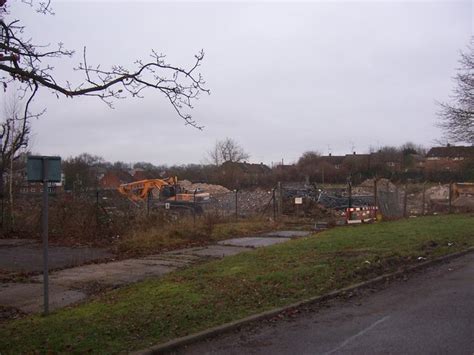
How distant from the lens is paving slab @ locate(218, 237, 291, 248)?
1791 cm

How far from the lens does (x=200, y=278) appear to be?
10797 mm

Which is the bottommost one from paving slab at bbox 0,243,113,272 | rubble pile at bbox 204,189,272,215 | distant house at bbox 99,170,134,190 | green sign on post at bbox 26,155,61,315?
paving slab at bbox 0,243,113,272

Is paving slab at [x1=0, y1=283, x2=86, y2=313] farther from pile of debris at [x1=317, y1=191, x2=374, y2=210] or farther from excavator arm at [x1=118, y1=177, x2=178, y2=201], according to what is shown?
pile of debris at [x1=317, y1=191, x2=374, y2=210]

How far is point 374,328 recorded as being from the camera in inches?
279

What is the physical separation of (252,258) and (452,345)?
7548 millimetres

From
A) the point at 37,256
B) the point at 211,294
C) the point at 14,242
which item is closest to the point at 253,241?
the point at 37,256

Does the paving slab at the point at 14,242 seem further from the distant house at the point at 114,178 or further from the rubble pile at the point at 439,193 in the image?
the distant house at the point at 114,178

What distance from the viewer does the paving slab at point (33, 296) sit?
9.18 meters

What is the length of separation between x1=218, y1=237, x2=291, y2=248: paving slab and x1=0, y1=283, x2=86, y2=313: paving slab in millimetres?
7935

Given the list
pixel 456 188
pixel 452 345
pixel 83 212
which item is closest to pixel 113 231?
pixel 83 212

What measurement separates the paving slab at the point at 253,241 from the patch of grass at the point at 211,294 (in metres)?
2.47

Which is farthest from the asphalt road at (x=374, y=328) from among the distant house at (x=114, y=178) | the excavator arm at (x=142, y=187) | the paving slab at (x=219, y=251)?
the distant house at (x=114, y=178)

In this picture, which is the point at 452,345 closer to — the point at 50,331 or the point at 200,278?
the point at 50,331

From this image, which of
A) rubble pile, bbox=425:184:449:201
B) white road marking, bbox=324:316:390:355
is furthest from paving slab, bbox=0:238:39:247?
rubble pile, bbox=425:184:449:201
